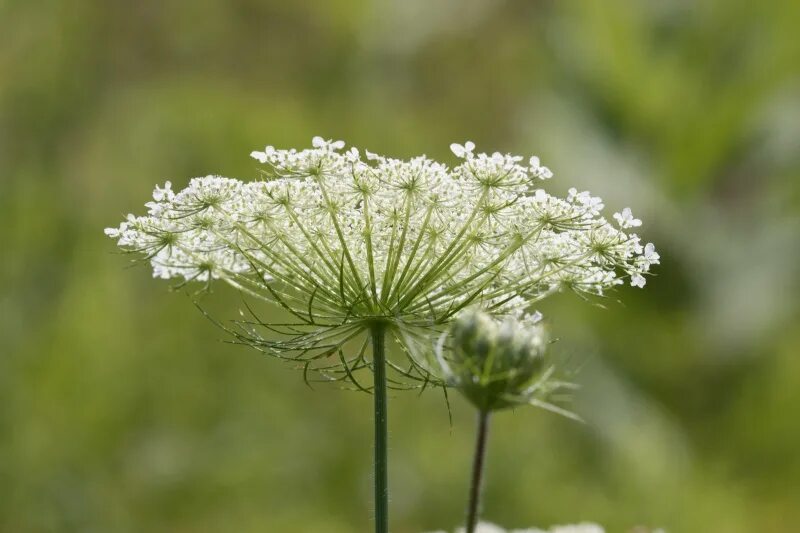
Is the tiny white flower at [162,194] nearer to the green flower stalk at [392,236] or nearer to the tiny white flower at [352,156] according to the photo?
the green flower stalk at [392,236]

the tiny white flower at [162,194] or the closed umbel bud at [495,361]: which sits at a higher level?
the tiny white flower at [162,194]

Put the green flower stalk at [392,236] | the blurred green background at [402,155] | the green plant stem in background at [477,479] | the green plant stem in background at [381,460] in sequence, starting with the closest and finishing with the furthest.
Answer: the green plant stem in background at [477,479], the green plant stem in background at [381,460], the green flower stalk at [392,236], the blurred green background at [402,155]

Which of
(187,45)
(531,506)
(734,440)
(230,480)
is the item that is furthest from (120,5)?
(734,440)

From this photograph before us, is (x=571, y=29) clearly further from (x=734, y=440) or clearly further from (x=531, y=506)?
(x=531, y=506)

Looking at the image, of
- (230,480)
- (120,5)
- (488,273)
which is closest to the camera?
(488,273)

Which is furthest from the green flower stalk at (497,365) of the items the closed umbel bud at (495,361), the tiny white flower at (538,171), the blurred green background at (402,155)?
the blurred green background at (402,155)

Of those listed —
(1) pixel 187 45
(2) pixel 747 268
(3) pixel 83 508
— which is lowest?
(3) pixel 83 508

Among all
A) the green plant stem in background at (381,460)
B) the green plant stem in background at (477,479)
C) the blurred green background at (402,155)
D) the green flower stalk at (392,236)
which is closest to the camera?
the green plant stem in background at (477,479)

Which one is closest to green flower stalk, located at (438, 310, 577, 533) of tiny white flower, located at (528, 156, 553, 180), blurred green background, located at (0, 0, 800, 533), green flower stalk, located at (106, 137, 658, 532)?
green flower stalk, located at (106, 137, 658, 532)

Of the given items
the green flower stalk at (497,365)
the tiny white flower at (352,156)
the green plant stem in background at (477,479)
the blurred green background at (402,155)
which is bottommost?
the green plant stem in background at (477,479)
